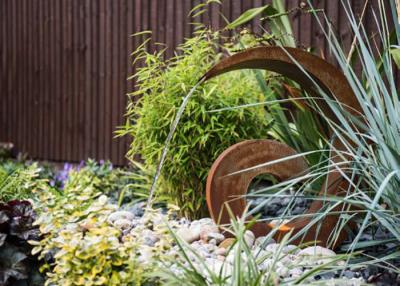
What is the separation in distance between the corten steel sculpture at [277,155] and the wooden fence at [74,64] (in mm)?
2215

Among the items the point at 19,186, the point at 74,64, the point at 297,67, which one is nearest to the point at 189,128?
the point at 297,67

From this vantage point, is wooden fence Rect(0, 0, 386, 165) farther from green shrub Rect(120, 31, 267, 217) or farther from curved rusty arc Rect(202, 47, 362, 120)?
curved rusty arc Rect(202, 47, 362, 120)

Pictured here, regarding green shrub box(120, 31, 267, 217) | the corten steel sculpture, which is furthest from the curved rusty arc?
green shrub box(120, 31, 267, 217)

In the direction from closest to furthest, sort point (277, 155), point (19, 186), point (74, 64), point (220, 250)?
point (220, 250) < point (277, 155) < point (19, 186) < point (74, 64)

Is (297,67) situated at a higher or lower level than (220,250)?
higher

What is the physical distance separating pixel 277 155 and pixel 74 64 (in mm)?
4442

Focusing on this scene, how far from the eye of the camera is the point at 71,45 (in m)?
7.47

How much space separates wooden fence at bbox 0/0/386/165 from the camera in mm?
6410

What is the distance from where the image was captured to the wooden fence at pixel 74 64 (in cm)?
641

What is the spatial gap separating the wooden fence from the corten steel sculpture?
221 cm

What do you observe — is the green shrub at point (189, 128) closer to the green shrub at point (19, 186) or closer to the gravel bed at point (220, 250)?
the gravel bed at point (220, 250)

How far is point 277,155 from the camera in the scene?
345cm

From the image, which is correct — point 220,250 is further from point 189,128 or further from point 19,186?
point 19,186

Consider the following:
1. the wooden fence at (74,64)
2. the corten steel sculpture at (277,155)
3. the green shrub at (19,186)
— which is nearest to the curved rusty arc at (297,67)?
the corten steel sculpture at (277,155)
